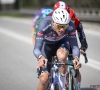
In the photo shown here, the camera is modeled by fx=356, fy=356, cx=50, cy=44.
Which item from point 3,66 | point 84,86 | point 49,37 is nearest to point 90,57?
point 3,66

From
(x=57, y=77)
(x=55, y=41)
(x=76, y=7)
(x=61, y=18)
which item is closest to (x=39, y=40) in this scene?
(x=55, y=41)

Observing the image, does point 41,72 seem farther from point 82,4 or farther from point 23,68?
point 82,4

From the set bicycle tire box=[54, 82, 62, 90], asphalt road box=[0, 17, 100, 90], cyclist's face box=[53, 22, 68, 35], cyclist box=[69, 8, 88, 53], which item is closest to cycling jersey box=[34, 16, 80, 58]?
cyclist's face box=[53, 22, 68, 35]

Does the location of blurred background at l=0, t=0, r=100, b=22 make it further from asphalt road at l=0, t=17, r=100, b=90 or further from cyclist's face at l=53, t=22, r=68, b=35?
cyclist's face at l=53, t=22, r=68, b=35

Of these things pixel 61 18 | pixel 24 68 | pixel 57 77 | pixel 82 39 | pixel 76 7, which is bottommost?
pixel 57 77

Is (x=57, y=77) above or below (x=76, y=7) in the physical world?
below

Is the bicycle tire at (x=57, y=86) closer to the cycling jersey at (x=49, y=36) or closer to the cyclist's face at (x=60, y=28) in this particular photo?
the cycling jersey at (x=49, y=36)

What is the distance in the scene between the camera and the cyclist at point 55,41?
5.31 meters

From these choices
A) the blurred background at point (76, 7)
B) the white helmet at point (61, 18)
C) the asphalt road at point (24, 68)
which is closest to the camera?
the white helmet at point (61, 18)

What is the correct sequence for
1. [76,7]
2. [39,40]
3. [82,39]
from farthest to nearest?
[76,7]
[82,39]
[39,40]

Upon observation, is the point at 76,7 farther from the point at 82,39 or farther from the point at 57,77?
the point at 57,77

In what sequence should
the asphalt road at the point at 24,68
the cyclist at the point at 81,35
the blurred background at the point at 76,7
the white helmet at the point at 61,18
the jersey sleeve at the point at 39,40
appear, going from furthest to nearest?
the blurred background at the point at 76,7 → the asphalt road at the point at 24,68 → the cyclist at the point at 81,35 → the jersey sleeve at the point at 39,40 → the white helmet at the point at 61,18

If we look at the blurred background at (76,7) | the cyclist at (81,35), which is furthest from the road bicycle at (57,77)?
the blurred background at (76,7)

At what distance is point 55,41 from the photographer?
5.73m
